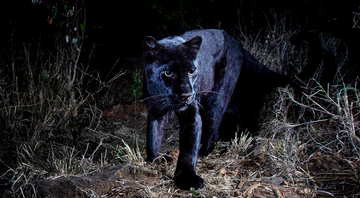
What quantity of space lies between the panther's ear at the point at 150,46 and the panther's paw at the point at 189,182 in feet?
3.29

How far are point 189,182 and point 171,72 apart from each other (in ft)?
2.74

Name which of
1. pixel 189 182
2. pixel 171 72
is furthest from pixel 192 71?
pixel 189 182

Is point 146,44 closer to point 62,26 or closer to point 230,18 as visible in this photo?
point 62,26

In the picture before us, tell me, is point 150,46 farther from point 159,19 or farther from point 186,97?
point 159,19

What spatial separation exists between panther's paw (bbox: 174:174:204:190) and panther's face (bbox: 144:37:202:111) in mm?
525

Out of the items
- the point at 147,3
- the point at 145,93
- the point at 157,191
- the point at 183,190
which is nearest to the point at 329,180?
the point at 183,190

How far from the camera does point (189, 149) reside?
2.73 m

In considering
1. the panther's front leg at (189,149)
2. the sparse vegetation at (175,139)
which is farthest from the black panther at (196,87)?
the sparse vegetation at (175,139)

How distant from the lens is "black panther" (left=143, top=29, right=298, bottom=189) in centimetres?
262

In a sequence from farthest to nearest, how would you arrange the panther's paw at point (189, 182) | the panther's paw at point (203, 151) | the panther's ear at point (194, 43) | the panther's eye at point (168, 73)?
the panther's paw at point (203, 151) → the panther's ear at point (194, 43) → the panther's eye at point (168, 73) → the panther's paw at point (189, 182)

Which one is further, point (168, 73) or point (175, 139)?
point (175, 139)

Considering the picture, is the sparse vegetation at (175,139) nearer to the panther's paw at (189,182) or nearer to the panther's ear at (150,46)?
the panther's paw at (189,182)

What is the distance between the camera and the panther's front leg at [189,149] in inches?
99.0

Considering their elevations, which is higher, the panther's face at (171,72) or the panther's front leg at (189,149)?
the panther's face at (171,72)
